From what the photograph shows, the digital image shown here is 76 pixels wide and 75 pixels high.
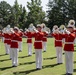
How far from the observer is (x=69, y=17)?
266 feet

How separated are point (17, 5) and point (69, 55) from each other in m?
68.4

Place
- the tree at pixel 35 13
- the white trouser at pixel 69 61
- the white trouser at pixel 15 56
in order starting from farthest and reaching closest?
the tree at pixel 35 13
the white trouser at pixel 15 56
the white trouser at pixel 69 61

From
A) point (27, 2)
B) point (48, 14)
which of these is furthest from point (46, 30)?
point (48, 14)

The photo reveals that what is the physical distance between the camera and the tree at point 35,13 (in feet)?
242

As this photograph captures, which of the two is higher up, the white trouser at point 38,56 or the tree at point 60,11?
the tree at point 60,11

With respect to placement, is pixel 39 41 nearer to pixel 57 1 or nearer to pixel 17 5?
pixel 17 5

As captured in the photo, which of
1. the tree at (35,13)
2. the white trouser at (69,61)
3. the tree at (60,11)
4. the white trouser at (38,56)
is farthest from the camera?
the tree at (60,11)

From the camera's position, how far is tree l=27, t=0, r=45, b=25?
242 ft

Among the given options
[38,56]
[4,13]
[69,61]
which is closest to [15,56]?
[38,56]

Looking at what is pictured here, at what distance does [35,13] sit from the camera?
74875 mm

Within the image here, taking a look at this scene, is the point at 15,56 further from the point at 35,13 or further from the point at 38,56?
the point at 35,13

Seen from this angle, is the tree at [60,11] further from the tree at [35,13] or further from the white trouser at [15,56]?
the white trouser at [15,56]

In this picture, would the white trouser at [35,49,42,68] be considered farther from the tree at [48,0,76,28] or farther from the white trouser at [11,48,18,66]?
the tree at [48,0,76,28]

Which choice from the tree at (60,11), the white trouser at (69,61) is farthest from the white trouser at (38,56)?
the tree at (60,11)
